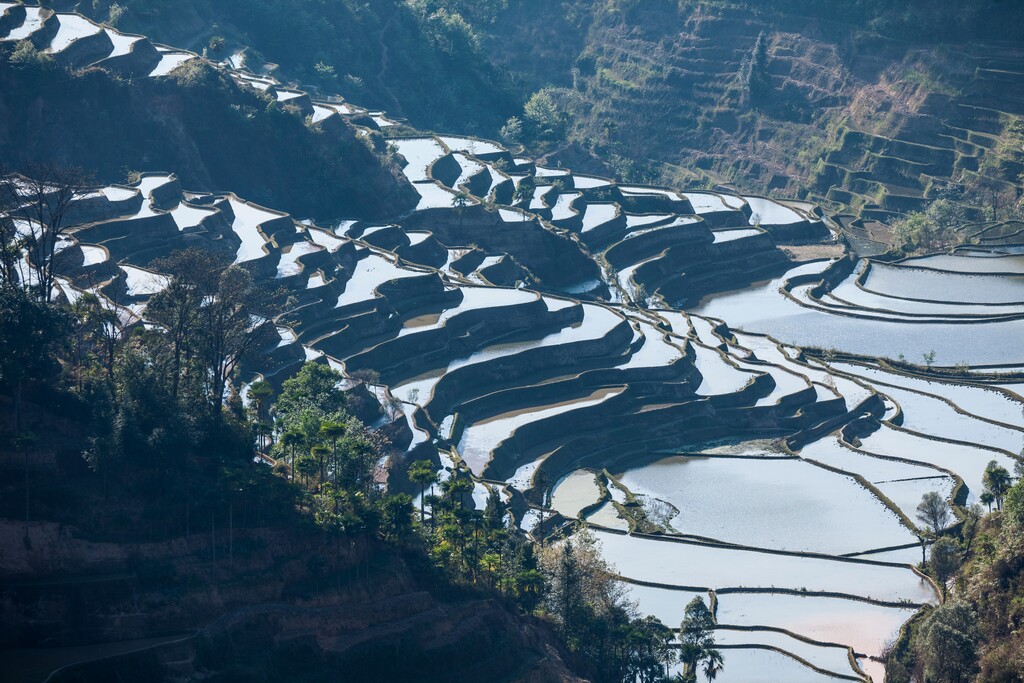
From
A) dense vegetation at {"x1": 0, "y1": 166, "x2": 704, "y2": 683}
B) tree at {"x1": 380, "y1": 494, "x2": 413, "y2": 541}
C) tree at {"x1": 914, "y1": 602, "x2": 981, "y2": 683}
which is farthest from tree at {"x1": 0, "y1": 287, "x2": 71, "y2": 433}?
tree at {"x1": 914, "y1": 602, "x2": 981, "y2": 683}

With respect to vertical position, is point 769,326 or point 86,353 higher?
point 769,326

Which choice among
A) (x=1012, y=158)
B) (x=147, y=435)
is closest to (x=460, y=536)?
(x=147, y=435)

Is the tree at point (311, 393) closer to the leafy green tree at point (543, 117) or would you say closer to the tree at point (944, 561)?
the tree at point (944, 561)

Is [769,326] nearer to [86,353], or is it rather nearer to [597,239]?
[597,239]

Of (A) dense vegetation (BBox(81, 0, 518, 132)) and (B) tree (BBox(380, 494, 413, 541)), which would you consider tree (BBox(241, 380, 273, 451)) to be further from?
(A) dense vegetation (BBox(81, 0, 518, 132))

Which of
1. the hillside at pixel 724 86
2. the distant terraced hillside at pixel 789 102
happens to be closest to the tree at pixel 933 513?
the hillside at pixel 724 86

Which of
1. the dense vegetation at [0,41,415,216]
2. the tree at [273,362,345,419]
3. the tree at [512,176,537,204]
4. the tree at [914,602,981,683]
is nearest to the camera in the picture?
the tree at [914,602,981,683]
